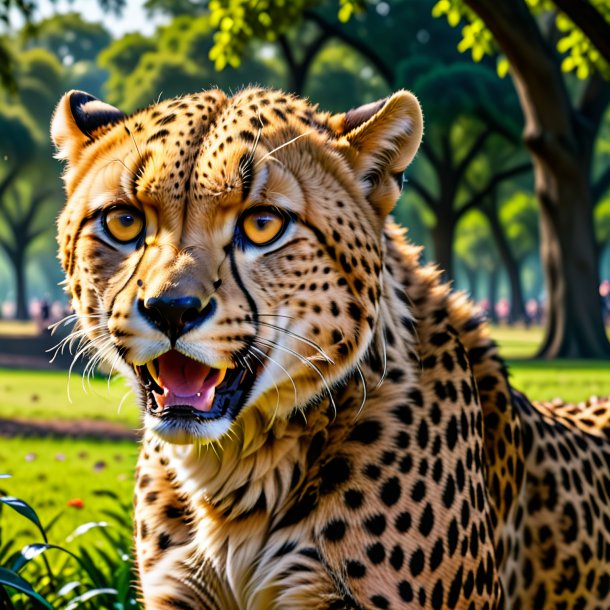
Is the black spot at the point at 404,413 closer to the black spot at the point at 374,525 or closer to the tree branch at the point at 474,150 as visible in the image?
the black spot at the point at 374,525

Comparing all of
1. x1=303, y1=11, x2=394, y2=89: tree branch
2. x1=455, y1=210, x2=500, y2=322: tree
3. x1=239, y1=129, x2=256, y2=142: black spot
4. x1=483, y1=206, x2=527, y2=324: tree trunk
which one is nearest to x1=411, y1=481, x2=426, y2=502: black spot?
x1=239, y1=129, x2=256, y2=142: black spot

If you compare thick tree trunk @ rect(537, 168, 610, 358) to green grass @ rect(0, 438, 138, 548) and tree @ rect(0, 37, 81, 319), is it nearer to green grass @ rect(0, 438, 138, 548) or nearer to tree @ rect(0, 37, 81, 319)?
green grass @ rect(0, 438, 138, 548)

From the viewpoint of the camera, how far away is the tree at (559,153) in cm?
1221

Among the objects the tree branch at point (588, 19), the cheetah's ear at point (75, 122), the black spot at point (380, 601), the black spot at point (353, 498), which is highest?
the tree branch at point (588, 19)

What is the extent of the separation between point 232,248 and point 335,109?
33176 millimetres

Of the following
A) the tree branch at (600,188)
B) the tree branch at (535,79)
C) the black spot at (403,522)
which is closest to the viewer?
the black spot at (403,522)

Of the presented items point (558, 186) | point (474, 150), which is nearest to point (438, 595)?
point (558, 186)

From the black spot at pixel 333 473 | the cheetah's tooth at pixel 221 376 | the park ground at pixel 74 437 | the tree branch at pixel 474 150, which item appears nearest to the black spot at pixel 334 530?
the black spot at pixel 333 473

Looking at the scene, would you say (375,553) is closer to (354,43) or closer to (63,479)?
(63,479)

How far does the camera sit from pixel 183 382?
116 inches

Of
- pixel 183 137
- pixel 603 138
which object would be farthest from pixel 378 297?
pixel 603 138

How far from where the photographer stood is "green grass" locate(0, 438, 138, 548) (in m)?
7.32

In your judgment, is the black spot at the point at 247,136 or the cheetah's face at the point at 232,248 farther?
the black spot at the point at 247,136

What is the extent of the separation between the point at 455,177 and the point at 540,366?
11.9 metres
